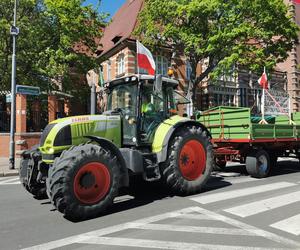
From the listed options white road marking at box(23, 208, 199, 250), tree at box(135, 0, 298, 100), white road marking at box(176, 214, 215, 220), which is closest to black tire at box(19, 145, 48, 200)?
white road marking at box(23, 208, 199, 250)

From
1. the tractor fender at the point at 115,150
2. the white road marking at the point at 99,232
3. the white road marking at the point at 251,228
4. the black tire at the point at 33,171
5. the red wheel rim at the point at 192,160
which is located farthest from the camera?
the red wheel rim at the point at 192,160

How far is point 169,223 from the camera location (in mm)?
A: 5992

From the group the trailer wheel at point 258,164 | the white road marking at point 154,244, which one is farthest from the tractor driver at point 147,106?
the trailer wheel at point 258,164

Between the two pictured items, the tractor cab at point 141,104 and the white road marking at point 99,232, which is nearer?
the white road marking at point 99,232

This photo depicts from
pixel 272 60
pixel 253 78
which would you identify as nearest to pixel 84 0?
pixel 272 60

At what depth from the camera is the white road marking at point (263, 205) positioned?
21.8 feet

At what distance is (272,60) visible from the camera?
20.5m

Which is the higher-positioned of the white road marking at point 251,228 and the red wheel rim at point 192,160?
the red wheel rim at point 192,160

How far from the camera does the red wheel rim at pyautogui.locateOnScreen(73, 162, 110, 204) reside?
20.3ft

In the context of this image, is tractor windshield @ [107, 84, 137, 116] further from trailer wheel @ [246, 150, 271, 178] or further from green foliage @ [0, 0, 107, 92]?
green foliage @ [0, 0, 107, 92]

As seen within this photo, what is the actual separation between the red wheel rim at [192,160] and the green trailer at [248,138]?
2.41 metres

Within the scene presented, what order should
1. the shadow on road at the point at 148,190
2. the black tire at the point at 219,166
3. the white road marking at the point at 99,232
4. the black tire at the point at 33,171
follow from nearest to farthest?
the white road marking at the point at 99,232, the black tire at the point at 33,171, the shadow on road at the point at 148,190, the black tire at the point at 219,166

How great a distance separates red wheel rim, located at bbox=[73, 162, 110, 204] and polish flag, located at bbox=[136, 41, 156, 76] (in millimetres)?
3472

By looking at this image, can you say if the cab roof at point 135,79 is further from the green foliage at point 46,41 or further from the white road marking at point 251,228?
the green foliage at point 46,41
